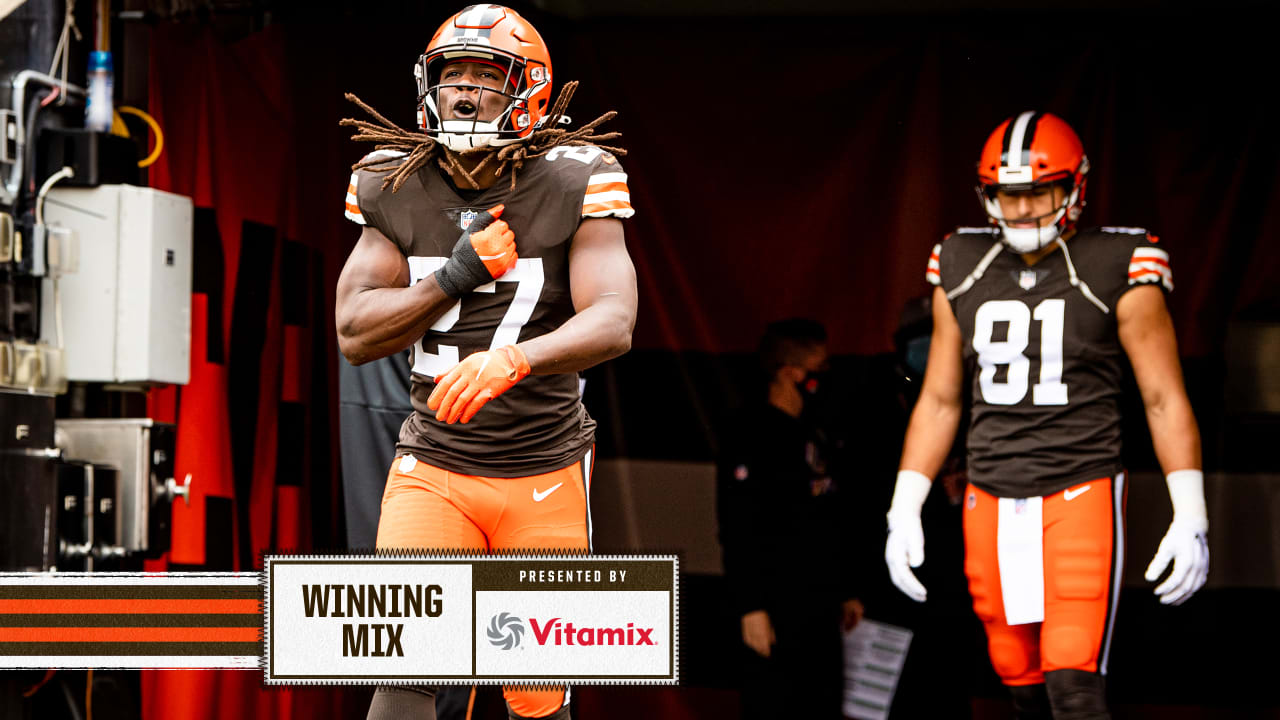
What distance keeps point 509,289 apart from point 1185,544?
1926 mm

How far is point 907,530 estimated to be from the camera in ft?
12.7

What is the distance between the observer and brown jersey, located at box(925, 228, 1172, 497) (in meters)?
3.62

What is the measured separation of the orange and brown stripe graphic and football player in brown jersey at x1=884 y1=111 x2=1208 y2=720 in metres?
1.93

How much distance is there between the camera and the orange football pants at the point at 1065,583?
3.50 metres

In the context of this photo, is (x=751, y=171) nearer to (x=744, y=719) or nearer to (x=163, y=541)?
(x=744, y=719)

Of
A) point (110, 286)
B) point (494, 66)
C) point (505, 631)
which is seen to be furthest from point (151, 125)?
point (505, 631)

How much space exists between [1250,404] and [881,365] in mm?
1098

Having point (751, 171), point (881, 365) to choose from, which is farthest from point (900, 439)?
point (751, 171)

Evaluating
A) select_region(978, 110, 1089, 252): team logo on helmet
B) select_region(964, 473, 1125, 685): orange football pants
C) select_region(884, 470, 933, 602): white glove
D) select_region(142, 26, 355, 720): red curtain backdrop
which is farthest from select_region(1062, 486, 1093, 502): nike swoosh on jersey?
select_region(142, 26, 355, 720): red curtain backdrop

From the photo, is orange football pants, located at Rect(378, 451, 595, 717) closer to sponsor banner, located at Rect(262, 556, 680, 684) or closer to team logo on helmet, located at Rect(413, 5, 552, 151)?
sponsor banner, located at Rect(262, 556, 680, 684)

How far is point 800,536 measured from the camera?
14.6ft

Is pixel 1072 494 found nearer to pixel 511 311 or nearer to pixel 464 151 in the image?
pixel 511 311

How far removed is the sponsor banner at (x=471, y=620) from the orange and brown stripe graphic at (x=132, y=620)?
16cm

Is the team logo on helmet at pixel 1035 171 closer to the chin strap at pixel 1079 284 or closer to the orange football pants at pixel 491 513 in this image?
the chin strap at pixel 1079 284
